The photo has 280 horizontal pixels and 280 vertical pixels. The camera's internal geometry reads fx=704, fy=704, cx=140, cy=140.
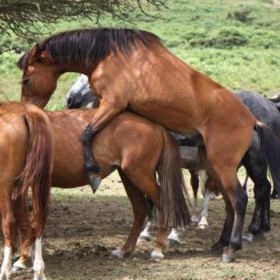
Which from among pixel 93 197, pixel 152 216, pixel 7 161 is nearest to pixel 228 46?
pixel 93 197

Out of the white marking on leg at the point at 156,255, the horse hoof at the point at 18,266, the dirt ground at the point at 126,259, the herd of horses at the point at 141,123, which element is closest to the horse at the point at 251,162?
the dirt ground at the point at 126,259

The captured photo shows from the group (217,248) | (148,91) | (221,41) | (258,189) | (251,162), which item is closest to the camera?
(148,91)

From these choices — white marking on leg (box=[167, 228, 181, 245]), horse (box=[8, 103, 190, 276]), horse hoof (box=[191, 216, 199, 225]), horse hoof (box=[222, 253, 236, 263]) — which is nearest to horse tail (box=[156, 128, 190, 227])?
horse (box=[8, 103, 190, 276])

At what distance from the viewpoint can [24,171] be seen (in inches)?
229

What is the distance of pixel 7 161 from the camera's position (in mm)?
5859

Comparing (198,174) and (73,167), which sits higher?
(73,167)

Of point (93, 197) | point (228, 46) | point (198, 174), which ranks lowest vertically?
point (228, 46)

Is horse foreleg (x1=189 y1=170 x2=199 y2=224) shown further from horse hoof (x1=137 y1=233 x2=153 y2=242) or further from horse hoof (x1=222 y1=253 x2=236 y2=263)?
horse hoof (x1=222 y1=253 x2=236 y2=263)

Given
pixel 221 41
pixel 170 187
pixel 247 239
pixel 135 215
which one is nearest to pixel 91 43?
pixel 170 187

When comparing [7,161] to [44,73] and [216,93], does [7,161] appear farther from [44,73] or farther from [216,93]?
[216,93]

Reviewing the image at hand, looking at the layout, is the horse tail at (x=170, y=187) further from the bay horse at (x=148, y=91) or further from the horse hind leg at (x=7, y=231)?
the horse hind leg at (x=7, y=231)

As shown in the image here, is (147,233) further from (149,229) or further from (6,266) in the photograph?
(6,266)

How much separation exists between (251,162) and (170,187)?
3.72 feet

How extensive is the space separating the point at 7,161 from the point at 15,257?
1241 mm
